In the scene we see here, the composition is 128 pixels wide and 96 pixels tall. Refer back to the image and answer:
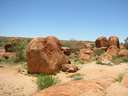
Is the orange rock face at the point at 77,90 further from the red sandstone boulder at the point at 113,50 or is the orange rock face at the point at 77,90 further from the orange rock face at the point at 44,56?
the red sandstone boulder at the point at 113,50

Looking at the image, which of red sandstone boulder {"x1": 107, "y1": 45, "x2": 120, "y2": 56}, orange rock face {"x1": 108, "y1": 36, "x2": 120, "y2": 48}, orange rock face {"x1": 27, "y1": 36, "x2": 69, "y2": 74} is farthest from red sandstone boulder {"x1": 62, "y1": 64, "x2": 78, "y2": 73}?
orange rock face {"x1": 108, "y1": 36, "x2": 120, "y2": 48}

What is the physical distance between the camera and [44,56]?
1723cm

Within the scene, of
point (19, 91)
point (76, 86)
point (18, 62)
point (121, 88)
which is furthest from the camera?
point (18, 62)

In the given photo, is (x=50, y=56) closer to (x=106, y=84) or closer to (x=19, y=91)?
(x=19, y=91)

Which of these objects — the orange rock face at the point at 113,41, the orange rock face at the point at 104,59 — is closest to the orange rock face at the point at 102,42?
the orange rock face at the point at 113,41

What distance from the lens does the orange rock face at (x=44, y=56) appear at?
17.1 metres

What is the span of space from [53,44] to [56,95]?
12.4m

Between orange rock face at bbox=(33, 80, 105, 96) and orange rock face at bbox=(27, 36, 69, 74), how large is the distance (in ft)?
34.8

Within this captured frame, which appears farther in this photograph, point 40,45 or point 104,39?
point 104,39

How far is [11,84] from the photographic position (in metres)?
13.5

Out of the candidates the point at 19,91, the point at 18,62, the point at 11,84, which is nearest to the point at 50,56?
the point at 11,84

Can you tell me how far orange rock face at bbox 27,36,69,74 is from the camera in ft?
56.0

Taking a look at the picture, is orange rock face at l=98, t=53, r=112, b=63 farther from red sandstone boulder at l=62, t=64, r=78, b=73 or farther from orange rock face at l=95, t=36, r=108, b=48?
orange rock face at l=95, t=36, r=108, b=48

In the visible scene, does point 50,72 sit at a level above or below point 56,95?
below
